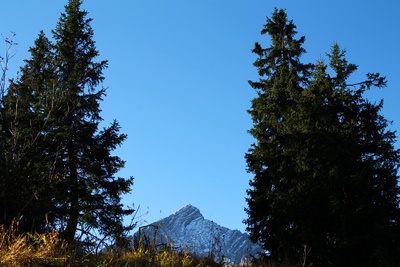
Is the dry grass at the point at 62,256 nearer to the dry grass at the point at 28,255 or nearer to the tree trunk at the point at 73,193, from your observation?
the dry grass at the point at 28,255

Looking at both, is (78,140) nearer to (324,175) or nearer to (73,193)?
(73,193)

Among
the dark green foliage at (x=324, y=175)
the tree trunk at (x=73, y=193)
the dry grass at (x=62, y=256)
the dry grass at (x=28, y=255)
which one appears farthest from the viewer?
the tree trunk at (x=73, y=193)

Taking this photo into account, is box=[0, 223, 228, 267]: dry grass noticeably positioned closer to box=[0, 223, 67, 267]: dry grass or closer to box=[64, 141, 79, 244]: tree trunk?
box=[0, 223, 67, 267]: dry grass

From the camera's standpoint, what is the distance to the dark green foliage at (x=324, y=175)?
13164 mm

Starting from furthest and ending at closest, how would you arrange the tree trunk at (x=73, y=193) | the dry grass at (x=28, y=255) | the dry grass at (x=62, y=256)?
the tree trunk at (x=73, y=193), the dry grass at (x=62, y=256), the dry grass at (x=28, y=255)

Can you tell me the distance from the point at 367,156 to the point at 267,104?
5.44m

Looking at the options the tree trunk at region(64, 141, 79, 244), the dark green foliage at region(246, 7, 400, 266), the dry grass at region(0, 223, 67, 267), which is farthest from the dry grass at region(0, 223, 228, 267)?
the tree trunk at region(64, 141, 79, 244)

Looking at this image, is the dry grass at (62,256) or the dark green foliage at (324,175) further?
the dark green foliage at (324,175)

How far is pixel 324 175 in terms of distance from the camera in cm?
1443

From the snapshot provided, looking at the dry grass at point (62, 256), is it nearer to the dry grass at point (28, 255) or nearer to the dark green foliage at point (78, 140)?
the dry grass at point (28, 255)

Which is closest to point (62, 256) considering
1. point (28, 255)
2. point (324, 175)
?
point (28, 255)

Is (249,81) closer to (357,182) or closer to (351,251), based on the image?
(357,182)

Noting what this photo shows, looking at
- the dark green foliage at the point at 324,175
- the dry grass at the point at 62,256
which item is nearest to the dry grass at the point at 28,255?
the dry grass at the point at 62,256

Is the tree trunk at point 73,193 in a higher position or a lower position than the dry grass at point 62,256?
higher
